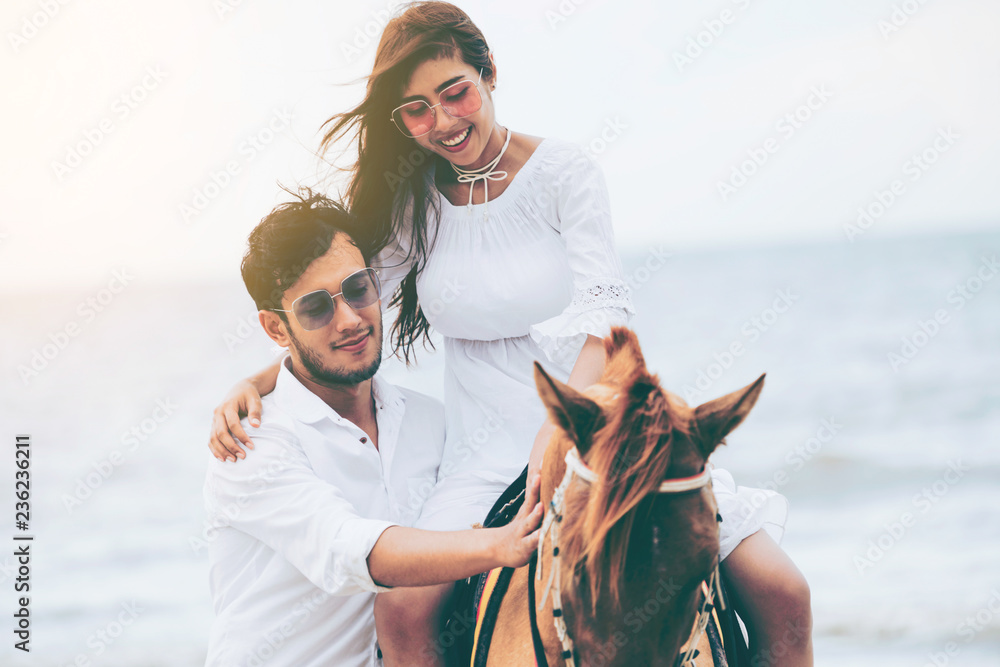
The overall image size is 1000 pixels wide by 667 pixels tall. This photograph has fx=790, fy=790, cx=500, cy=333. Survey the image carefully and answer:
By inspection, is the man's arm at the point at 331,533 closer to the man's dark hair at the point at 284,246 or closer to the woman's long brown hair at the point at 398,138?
the man's dark hair at the point at 284,246

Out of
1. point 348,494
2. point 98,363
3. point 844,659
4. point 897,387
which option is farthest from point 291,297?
point 98,363

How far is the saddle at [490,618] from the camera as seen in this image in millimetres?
2410

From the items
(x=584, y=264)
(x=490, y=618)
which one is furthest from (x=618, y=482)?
(x=584, y=264)

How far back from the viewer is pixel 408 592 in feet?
8.76

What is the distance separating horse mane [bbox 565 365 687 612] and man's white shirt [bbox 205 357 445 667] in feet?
3.54

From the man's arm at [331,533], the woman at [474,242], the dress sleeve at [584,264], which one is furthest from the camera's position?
the woman at [474,242]

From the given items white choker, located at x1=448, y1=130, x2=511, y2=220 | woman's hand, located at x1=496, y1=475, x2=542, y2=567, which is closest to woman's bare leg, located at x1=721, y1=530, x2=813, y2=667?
woman's hand, located at x1=496, y1=475, x2=542, y2=567

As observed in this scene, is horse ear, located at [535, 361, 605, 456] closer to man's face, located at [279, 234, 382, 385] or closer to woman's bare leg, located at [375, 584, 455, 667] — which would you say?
woman's bare leg, located at [375, 584, 455, 667]

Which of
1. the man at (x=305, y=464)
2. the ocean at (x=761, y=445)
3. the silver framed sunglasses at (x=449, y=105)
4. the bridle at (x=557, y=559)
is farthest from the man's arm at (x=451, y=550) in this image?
the silver framed sunglasses at (x=449, y=105)

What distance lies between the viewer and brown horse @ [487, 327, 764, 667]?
66.5 inches

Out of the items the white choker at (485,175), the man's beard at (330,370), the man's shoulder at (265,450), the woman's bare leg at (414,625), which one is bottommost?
the woman's bare leg at (414,625)

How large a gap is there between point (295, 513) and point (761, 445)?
12.9 meters

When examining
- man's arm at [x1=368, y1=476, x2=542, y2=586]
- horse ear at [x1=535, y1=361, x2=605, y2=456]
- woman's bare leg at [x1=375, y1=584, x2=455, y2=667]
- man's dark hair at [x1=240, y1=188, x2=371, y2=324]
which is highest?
man's dark hair at [x1=240, y1=188, x2=371, y2=324]

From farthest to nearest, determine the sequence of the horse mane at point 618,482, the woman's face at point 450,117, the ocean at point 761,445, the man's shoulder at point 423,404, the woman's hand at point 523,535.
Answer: the ocean at point 761,445
the man's shoulder at point 423,404
the woman's face at point 450,117
the woman's hand at point 523,535
the horse mane at point 618,482
